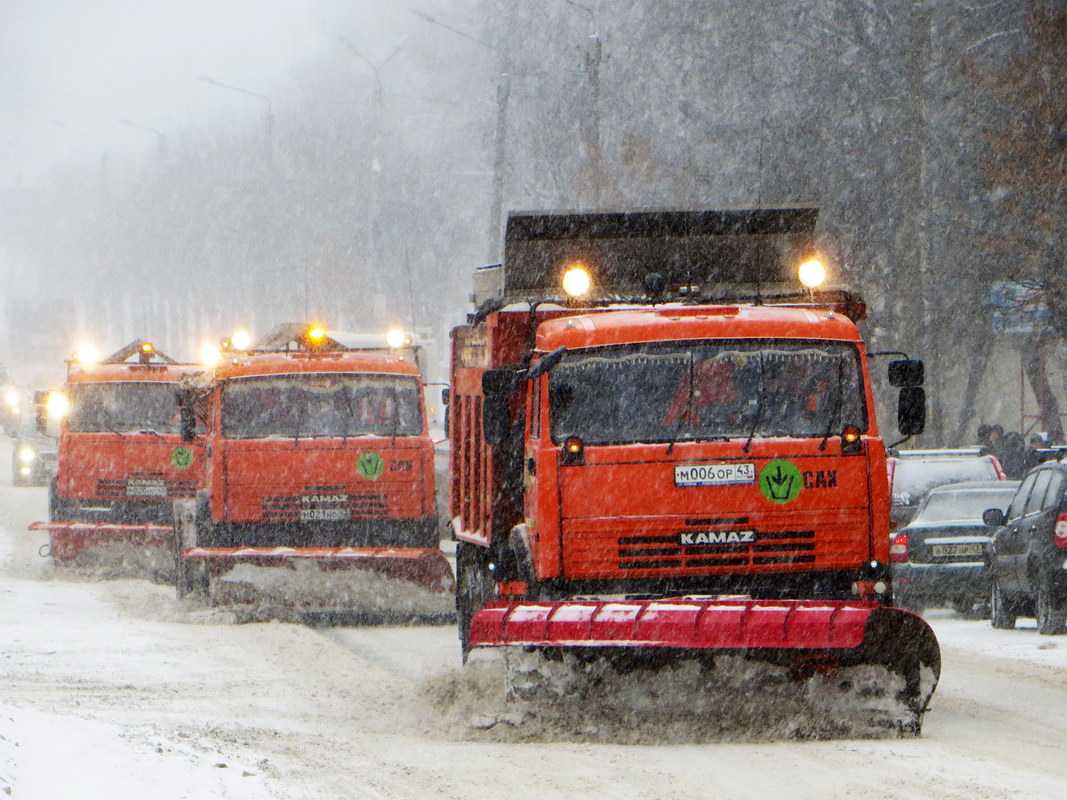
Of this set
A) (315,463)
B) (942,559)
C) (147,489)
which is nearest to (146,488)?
(147,489)

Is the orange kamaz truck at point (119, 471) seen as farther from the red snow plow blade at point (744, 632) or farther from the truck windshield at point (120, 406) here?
the red snow plow blade at point (744, 632)

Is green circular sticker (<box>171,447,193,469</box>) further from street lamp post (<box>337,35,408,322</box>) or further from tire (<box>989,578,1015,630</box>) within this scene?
street lamp post (<box>337,35,408,322</box>)

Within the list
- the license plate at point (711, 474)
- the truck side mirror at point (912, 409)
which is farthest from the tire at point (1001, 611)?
the license plate at point (711, 474)

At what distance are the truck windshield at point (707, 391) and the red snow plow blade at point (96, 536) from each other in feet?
36.3

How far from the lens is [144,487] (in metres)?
20.8

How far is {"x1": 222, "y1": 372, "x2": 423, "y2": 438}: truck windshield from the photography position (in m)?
16.6

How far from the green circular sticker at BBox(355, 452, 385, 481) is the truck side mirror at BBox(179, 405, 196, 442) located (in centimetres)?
210

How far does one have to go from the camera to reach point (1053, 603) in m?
15.4

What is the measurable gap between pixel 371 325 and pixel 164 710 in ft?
230

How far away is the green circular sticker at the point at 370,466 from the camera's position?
653 inches

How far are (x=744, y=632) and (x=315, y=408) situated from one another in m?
8.34

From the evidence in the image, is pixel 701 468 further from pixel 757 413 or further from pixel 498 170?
pixel 498 170

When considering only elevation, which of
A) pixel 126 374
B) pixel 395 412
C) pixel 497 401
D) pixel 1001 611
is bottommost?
pixel 1001 611

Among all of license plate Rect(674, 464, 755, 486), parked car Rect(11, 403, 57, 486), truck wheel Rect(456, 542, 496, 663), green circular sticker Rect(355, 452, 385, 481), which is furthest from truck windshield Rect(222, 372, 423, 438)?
parked car Rect(11, 403, 57, 486)
